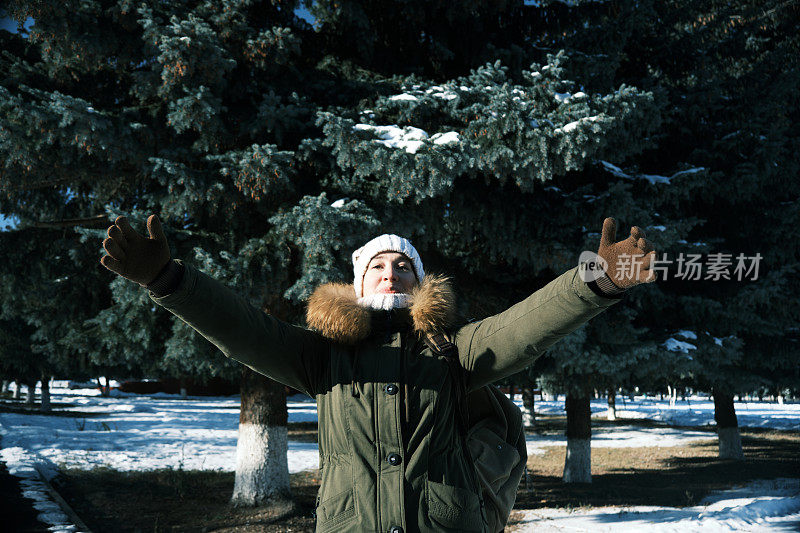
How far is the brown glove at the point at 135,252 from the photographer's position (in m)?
1.62

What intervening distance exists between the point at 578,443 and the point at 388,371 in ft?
31.2

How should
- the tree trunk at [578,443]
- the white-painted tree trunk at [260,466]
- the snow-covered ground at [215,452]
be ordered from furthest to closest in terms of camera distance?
the tree trunk at [578,443], the white-painted tree trunk at [260,466], the snow-covered ground at [215,452]

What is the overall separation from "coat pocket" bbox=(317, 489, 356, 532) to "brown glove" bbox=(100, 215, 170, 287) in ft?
3.20

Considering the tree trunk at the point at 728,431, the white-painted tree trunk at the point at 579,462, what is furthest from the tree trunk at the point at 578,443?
the tree trunk at the point at 728,431

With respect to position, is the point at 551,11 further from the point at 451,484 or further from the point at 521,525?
the point at 451,484

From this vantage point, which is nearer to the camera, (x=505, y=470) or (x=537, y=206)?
(x=505, y=470)

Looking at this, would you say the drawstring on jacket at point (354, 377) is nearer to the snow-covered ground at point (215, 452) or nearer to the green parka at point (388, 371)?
the green parka at point (388, 371)

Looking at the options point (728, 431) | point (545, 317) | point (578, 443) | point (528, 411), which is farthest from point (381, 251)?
point (528, 411)

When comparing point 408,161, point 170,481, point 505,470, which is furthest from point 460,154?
point 170,481

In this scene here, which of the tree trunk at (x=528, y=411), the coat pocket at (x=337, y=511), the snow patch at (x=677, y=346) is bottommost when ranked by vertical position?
the tree trunk at (x=528, y=411)

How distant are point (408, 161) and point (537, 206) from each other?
220cm

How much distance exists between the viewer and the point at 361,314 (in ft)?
6.87

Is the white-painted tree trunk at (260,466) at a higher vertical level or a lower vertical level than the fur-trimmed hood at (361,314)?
lower

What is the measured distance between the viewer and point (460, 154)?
18.1ft
